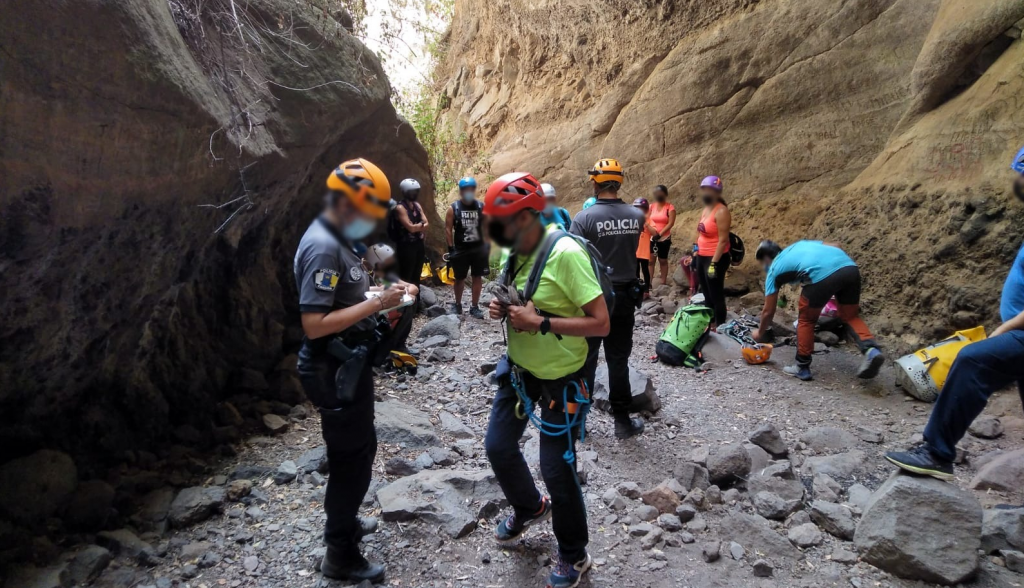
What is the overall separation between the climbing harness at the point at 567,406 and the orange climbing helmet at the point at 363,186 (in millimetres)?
1246

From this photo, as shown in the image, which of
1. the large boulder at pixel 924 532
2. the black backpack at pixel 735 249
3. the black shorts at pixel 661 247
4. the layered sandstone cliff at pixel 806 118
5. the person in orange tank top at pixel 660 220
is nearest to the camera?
the large boulder at pixel 924 532

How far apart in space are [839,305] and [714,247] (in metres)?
1.60

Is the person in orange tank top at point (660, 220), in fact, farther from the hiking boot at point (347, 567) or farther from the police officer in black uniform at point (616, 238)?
the hiking boot at point (347, 567)

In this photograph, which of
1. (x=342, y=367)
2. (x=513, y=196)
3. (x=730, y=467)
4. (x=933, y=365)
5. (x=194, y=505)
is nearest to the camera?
(x=513, y=196)

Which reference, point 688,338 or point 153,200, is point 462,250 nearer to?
point 688,338

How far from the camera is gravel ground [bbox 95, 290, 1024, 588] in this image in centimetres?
320

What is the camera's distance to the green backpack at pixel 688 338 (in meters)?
6.78

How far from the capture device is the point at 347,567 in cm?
303

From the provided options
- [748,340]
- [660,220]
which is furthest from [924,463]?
[660,220]

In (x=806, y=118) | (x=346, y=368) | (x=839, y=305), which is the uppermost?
(x=806, y=118)

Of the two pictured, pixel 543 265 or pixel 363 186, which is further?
pixel 543 265

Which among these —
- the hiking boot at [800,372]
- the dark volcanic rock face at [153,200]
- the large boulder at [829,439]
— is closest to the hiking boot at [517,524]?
the dark volcanic rock face at [153,200]

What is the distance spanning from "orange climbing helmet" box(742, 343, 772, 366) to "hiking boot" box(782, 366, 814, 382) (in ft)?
0.92

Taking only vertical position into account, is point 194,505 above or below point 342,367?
below
